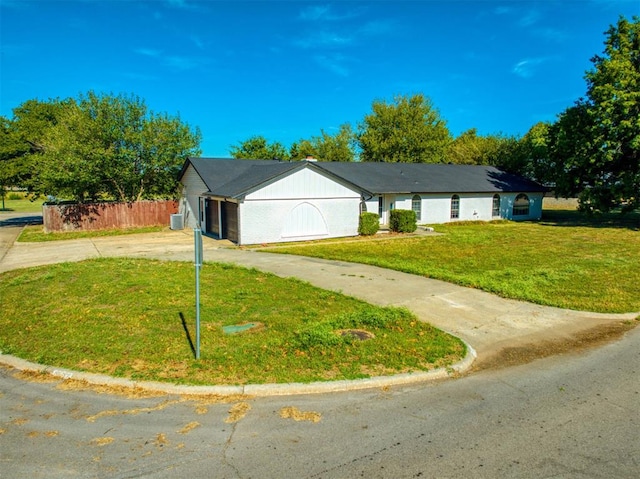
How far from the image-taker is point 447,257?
1638 cm

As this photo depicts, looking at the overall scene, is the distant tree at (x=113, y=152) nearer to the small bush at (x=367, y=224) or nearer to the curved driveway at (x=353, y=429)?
the small bush at (x=367, y=224)

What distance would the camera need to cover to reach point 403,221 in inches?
967

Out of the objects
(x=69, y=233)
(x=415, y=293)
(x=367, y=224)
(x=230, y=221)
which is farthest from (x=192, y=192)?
(x=415, y=293)

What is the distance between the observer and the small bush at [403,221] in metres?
24.6

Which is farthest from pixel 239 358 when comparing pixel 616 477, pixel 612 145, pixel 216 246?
pixel 612 145

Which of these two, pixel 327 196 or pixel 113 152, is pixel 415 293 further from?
pixel 113 152

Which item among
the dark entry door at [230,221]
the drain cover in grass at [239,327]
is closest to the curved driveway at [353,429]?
the drain cover in grass at [239,327]

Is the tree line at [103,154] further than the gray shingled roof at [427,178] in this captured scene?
No

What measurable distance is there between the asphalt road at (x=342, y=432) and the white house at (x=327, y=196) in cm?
1495

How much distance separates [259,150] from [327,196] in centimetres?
2738

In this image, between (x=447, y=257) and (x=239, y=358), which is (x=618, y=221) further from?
(x=239, y=358)

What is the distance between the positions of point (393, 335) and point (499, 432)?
300 cm

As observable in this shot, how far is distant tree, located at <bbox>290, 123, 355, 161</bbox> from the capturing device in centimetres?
5700

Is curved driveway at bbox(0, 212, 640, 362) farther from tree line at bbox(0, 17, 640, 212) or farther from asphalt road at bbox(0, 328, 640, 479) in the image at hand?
tree line at bbox(0, 17, 640, 212)
